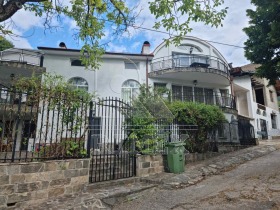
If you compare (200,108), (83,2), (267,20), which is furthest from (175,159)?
(267,20)

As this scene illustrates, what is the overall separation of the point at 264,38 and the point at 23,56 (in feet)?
51.6

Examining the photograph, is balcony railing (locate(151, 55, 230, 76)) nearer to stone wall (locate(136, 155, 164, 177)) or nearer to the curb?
the curb

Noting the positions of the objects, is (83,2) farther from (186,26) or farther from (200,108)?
(200,108)

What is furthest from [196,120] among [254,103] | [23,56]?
[254,103]

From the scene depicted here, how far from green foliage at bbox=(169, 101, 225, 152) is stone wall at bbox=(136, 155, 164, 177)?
260 cm

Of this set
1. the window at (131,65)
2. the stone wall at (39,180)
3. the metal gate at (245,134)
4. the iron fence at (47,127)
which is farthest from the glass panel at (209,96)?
the stone wall at (39,180)

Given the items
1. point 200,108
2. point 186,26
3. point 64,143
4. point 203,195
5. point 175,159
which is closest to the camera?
point 203,195

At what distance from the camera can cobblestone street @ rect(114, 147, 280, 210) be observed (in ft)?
14.5

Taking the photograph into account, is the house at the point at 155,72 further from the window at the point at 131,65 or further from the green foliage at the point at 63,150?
the green foliage at the point at 63,150

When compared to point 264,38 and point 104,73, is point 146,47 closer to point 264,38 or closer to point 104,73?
point 104,73

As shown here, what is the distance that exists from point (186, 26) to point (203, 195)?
5049mm

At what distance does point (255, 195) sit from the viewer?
4777 millimetres

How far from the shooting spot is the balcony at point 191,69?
15.9 m

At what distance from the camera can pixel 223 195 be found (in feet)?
16.3
